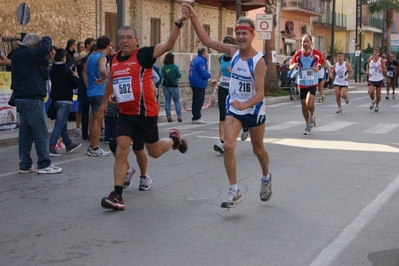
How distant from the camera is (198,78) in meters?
17.5

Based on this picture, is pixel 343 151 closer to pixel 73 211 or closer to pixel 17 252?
pixel 73 211

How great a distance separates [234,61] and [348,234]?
2.24m

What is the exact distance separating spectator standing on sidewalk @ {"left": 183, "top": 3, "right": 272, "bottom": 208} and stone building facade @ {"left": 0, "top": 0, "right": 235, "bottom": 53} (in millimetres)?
14707

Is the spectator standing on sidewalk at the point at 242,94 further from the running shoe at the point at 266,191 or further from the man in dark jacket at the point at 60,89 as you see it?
the man in dark jacket at the point at 60,89

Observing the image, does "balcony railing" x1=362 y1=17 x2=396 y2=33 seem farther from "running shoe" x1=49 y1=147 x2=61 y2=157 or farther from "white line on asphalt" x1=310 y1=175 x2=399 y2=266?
"white line on asphalt" x1=310 y1=175 x2=399 y2=266

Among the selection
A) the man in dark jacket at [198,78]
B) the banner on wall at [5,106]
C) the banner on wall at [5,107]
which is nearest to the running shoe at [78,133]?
the banner on wall at [5,106]

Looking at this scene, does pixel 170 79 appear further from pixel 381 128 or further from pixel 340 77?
pixel 381 128

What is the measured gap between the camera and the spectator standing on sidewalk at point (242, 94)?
7.44 m

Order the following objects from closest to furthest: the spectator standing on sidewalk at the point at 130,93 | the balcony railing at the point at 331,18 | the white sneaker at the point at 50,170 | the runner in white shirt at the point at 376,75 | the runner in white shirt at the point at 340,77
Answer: the spectator standing on sidewalk at the point at 130,93, the white sneaker at the point at 50,170, the runner in white shirt at the point at 340,77, the runner in white shirt at the point at 376,75, the balcony railing at the point at 331,18

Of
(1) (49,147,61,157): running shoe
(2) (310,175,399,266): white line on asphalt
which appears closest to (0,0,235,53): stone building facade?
(1) (49,147,61,157): running shoe

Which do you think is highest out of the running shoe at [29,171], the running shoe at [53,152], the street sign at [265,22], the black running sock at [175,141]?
the street sign at [265,22]

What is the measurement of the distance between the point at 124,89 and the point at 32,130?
2.75 meters

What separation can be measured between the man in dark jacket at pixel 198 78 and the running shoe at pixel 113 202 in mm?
9477

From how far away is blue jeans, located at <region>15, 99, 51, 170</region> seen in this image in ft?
32.2
